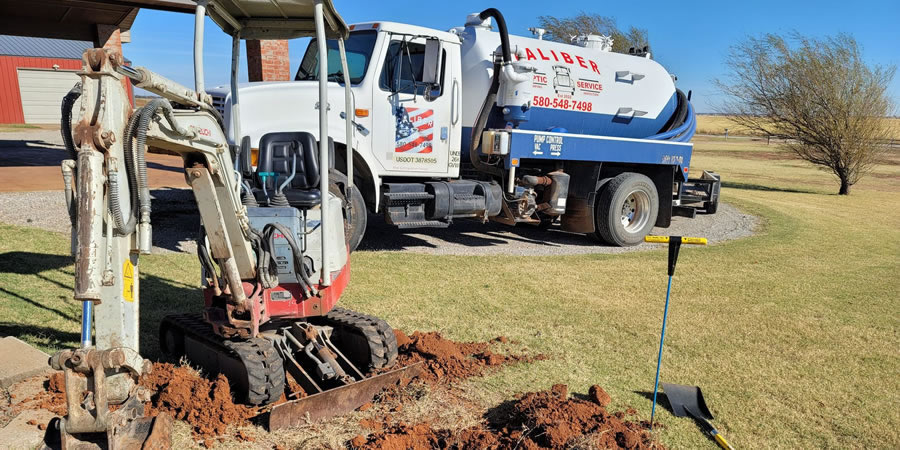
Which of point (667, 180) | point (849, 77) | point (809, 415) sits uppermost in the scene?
point (849, 77)

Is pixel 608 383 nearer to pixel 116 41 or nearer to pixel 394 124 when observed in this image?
pixel 394 124

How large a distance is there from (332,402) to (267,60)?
10.9 meters

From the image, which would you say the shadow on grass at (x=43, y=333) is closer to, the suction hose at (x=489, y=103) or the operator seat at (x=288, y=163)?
the operator seat at (x=288, y=163)

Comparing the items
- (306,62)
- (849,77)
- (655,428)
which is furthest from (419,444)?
(849,77)

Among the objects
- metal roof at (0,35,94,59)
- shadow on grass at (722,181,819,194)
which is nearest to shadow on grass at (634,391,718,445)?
shadow on grass at (722,181,819,194)

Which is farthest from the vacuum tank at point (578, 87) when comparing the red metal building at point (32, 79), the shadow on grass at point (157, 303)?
the red metal building at point (32, 79)

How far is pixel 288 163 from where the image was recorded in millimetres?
5660

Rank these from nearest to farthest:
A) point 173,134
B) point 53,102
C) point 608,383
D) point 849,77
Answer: point 173,134 < point 608,383 < point 849,77 < point 53,102

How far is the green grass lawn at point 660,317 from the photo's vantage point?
197 inches

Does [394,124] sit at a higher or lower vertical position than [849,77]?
lower

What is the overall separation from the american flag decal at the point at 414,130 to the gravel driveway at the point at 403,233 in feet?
5.16

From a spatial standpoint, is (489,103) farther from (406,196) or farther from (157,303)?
(157,303)

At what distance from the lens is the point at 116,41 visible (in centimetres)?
1435

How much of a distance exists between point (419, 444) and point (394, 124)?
5546 millimetres
